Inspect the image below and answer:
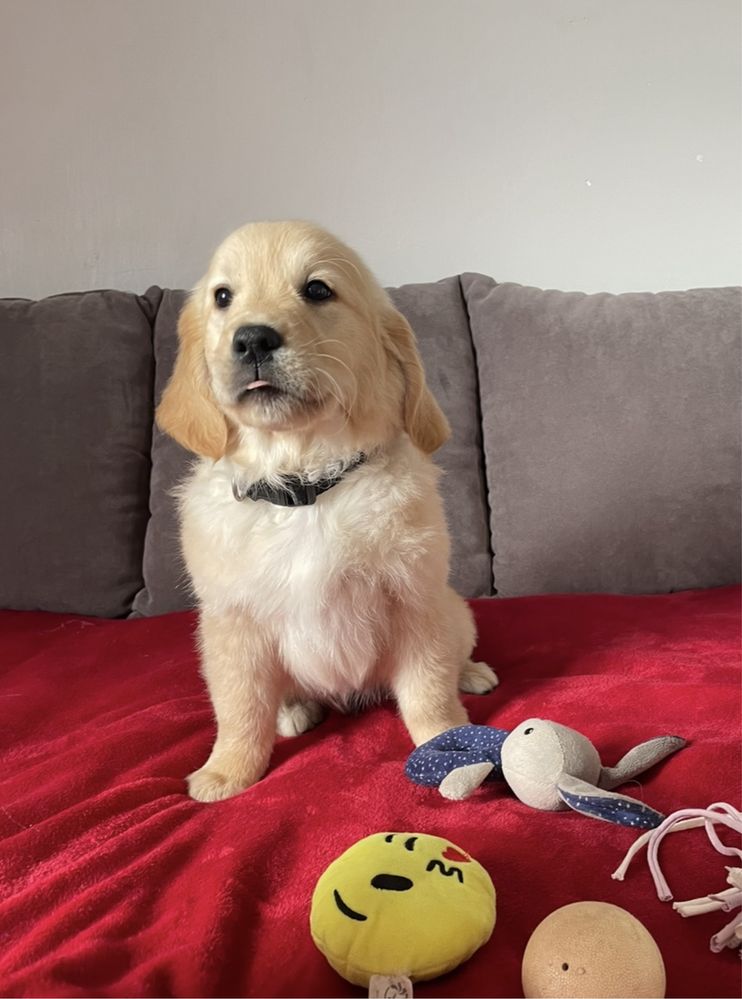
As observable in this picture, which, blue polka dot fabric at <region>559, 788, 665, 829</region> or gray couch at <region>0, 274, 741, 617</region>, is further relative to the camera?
gray couch at <region>0, 274, 741, 617</region>

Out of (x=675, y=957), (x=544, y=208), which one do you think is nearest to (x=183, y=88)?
(x=544, y=208)

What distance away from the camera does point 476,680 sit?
1.53m

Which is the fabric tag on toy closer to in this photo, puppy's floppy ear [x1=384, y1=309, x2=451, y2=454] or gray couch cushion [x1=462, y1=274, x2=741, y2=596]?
puppy's floppy ear [x1=384, y1=309, x2=451, y2=454]

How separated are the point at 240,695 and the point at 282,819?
0.25 metres

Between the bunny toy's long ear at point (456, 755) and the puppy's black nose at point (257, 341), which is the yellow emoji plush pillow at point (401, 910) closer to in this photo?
the bunny toy's long ear at point (456, 755)

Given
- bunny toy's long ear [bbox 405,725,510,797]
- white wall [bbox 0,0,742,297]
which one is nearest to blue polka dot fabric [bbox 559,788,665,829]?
bunny toy's long ear [bbox 405,725,510,797]

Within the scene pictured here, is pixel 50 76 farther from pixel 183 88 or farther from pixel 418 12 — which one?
pixel 418 12

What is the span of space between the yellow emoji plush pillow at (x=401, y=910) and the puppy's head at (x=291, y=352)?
618mm

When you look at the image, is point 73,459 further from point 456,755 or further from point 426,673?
point 456,755

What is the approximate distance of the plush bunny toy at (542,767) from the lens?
0.97 m

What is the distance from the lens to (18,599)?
6.80 feet

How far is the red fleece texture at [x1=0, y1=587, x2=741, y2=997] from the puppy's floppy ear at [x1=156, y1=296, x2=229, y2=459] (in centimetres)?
48

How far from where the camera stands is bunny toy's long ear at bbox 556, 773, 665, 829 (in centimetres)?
96

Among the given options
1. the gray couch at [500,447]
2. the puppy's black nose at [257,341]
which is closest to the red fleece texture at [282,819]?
the gray couch at [500,447]
